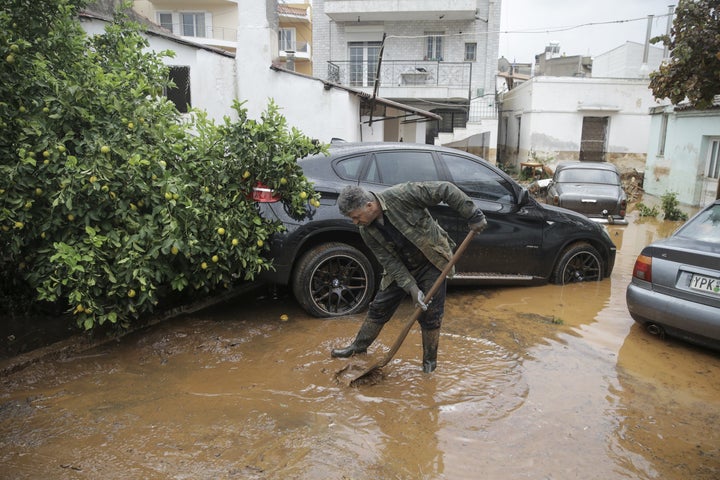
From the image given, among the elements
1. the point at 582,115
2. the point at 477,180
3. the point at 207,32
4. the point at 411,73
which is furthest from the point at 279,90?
the point at 207,32

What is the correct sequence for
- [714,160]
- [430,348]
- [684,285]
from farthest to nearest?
[714,160]
[684,285]
[430,348]

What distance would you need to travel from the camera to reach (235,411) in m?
3.64

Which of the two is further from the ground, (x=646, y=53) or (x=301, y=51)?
(x=301, y=51)

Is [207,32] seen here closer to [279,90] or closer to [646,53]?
[279,90]

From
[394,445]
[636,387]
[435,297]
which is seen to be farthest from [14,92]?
[636,387]

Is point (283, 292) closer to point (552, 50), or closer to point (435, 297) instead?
point (435, 297)

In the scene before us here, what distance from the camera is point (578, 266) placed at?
669 centimetres

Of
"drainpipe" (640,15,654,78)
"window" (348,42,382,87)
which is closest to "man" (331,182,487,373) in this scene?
"window" (348,42,382,87)

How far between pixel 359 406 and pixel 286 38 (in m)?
36.1

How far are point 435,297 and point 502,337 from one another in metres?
1.36

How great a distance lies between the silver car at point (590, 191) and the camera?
1239cm

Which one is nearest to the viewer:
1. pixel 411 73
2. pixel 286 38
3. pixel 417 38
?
pixel 411 73

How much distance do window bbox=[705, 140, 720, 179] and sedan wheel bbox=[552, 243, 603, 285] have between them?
32.6ft

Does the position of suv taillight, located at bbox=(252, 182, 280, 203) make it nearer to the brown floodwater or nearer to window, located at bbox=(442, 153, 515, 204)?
the brown floodwater
